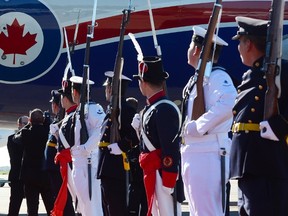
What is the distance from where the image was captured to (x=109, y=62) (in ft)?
37.6

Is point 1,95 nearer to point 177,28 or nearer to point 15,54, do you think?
point 15,54

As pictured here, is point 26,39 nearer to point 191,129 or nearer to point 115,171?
point 115,171

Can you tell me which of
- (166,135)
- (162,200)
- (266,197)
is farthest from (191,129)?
(266,197)

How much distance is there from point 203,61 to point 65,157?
3.17 meters


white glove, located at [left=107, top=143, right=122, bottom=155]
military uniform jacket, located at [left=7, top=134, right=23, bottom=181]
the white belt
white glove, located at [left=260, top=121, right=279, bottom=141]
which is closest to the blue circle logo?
military uniform jacket, located at [left=7, top=134, right=23, bottom=181]

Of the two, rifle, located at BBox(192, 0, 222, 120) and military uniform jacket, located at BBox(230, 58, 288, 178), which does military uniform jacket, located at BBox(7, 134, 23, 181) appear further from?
military uniform jacket, located at BBox(230, 58, 288, 178)

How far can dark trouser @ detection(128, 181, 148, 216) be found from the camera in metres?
8.76

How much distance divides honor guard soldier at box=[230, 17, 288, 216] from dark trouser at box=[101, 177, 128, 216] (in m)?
2.89

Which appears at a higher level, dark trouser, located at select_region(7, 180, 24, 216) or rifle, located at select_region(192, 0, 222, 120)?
rifle, located at select_region(192, 0, 222, 120)

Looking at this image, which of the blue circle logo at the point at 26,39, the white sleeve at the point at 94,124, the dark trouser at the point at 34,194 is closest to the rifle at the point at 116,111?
the white sleeve at the point at 94,124

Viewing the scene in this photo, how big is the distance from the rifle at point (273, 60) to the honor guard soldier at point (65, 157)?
4.17 metres

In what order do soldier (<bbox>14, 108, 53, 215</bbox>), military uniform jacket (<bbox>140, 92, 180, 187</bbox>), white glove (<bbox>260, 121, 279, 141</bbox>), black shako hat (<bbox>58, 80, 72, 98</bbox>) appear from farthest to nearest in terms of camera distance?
1. soldier (<bbox>14, 108, 53, 215</bbox>)
2. black shako hat (<bbox>58, 80, 72, 98</bbox>)
3. military uniform jacket (<bbox>140, 92, 180, 187</bbox>)
4. white glove (<bbox>260, 121, 279, 141</bbox>)

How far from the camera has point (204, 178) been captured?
20.5 feet

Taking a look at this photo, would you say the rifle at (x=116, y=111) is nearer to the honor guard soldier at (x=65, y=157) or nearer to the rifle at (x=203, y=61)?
the honor guard soldier at (x=65, y=157)
